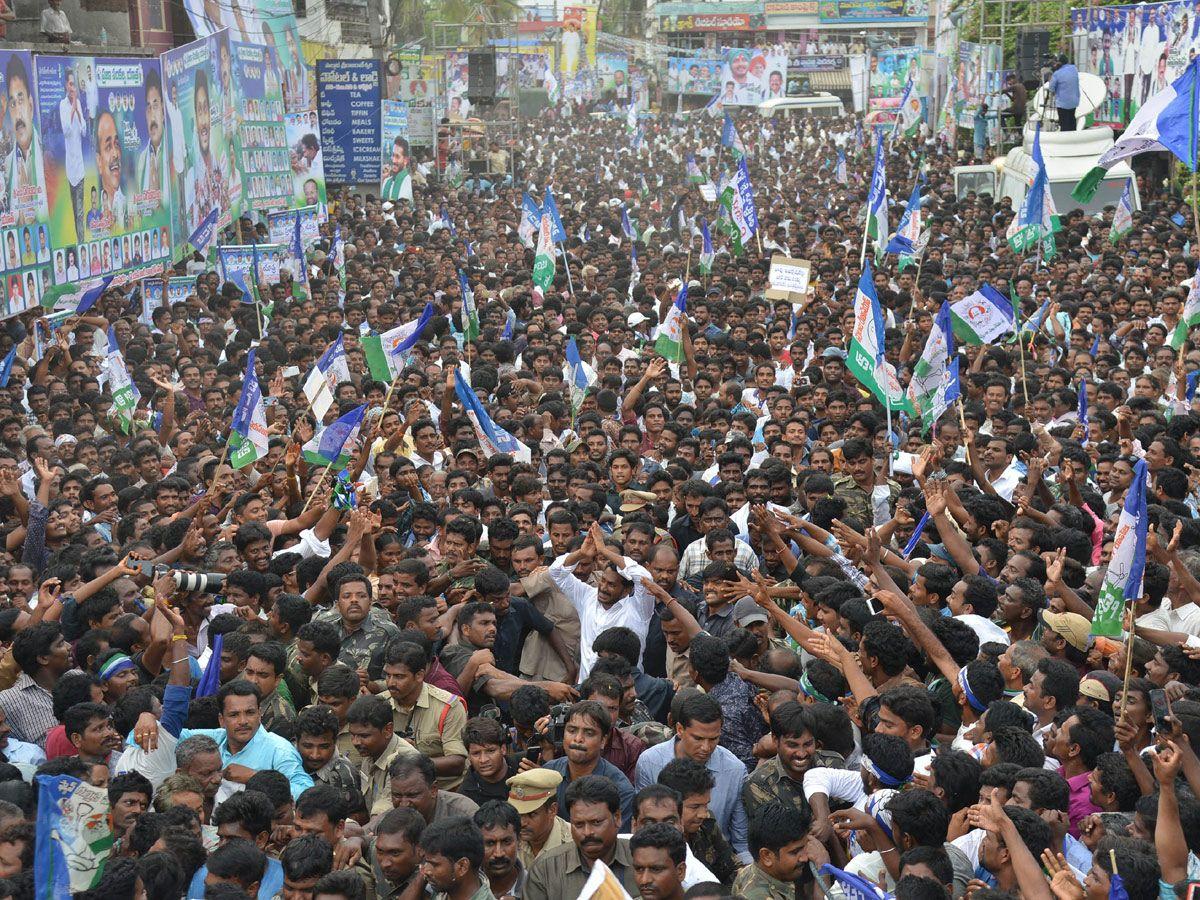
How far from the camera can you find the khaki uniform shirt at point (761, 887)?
4730 mm

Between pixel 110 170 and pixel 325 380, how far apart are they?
26.9 feet

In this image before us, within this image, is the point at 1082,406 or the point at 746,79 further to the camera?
the point at 746,79

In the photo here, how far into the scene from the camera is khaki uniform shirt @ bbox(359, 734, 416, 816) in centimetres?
560

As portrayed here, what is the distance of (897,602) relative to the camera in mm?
6367

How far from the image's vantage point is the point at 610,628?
669 centimetres

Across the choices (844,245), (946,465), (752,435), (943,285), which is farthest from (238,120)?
(946,465)

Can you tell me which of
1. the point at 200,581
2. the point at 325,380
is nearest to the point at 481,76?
the point at 325,380

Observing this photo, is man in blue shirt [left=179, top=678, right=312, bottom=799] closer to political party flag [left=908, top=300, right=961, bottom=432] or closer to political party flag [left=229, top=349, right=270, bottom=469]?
political party flag [left=229, top=349, right=270, bottom=469]

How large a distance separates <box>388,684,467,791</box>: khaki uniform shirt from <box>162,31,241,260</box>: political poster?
47.8 feet

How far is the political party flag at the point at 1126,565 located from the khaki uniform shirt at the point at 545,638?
88.6 inches

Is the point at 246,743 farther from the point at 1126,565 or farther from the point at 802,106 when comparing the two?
the point at 802,106

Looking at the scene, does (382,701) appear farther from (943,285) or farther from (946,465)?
(943,285)

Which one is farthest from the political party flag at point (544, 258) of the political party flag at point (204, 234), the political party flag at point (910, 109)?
the political party flag at point (910, 109)

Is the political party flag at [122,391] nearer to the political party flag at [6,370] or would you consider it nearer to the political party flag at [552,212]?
the political party flag at [6,370]
